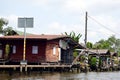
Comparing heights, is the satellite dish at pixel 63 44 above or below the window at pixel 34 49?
above

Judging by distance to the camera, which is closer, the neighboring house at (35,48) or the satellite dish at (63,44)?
the neighboring house at (35,48)

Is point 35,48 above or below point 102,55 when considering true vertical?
above

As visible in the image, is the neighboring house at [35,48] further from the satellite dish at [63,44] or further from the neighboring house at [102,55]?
the neighboring house at [102,55]

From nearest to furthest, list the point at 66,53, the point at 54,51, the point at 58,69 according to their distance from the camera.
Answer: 1. the point at 58,69
2. the point at 54,51
3. the point at 66,53

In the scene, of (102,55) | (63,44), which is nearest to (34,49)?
(63,44)

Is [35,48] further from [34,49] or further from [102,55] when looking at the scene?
[102,55]

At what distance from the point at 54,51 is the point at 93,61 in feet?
39.6

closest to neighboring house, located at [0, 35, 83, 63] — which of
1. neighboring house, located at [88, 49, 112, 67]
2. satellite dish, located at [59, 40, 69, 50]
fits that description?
satellite dish, located at [59, 40, 69, 50]

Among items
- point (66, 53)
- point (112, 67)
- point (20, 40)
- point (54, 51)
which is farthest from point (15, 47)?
point (112, 67)

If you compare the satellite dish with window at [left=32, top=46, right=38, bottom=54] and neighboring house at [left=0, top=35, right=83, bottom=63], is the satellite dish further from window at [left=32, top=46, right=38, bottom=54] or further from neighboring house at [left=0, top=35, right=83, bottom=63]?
window at [left=32, top=46, right=38, bottom=54]

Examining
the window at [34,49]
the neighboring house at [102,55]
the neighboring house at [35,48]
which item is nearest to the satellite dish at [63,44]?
the neighboring house at [35,48]

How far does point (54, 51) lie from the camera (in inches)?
2034

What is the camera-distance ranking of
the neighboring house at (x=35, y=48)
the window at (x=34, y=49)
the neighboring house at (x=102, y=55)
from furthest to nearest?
the neighboring house at (x=102, y=55)
the window at (x=34, y=49)
the neighboring house at (x=35, y=48)

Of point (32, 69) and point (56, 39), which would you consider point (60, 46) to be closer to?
point (56, 39)
